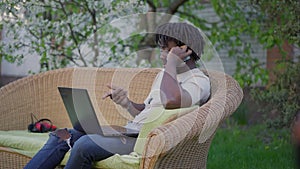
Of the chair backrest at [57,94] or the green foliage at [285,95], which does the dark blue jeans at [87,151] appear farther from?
the green foliage at [285,95]

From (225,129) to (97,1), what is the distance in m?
2.31

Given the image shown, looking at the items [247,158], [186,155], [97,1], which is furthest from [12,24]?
[186,155]

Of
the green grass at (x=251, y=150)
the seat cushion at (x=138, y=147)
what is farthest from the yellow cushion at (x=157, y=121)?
the green grass at (x=251, y=150)

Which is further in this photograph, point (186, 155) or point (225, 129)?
point (225, 129)

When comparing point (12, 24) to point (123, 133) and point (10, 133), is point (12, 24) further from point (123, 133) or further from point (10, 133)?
point (123, 133)

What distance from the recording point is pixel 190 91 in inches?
109

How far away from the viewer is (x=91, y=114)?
2961mm

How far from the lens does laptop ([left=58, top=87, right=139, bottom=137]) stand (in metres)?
2.91

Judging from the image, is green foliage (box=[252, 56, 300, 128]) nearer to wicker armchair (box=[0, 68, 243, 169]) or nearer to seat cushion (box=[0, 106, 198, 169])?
wicker armchair (box=[0, 68, 243, 169])

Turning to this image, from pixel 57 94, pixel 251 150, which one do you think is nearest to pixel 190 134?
pixel 57 94

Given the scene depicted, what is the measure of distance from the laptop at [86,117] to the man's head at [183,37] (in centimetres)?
53

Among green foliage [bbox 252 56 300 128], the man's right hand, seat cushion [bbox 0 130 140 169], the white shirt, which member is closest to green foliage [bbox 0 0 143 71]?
seat cushion [bbox 0 130 140 169]

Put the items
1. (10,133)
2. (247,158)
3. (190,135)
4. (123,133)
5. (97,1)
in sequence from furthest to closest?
(97,1) → (247,158) → (10,133) → (123,133) → (190,135)

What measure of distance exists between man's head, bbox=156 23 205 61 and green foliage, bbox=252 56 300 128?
5.93ft
